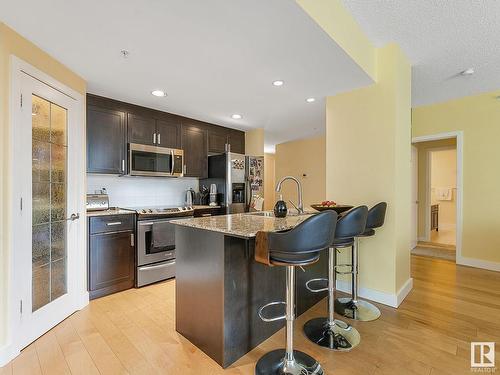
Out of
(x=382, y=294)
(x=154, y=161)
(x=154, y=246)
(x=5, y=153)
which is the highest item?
(x=154, y=161)

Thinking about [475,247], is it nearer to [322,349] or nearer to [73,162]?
[322,349]

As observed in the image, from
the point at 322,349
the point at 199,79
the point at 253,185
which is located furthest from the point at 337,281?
the point at 199,79

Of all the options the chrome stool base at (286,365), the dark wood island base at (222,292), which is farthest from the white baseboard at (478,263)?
the chrome stool base at (286,365)

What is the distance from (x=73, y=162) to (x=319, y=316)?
9.24ft

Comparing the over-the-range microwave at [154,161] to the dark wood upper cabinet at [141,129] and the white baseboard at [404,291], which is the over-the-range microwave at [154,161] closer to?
the dark wood upper cabinet at [141,129]

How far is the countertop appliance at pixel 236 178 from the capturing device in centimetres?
408

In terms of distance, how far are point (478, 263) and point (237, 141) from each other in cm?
428

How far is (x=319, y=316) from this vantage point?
2312mm

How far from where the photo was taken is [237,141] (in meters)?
4.71

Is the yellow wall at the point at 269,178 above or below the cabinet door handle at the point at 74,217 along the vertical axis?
above

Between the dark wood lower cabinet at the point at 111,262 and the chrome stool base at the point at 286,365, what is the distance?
6.44 ft

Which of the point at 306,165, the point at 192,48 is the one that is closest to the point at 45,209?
the point at 192,48

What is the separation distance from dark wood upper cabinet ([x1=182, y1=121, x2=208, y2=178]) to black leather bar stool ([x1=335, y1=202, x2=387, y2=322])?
2.64 metres

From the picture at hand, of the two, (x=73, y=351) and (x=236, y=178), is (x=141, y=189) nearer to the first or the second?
Answer: (x=236, y=178)
